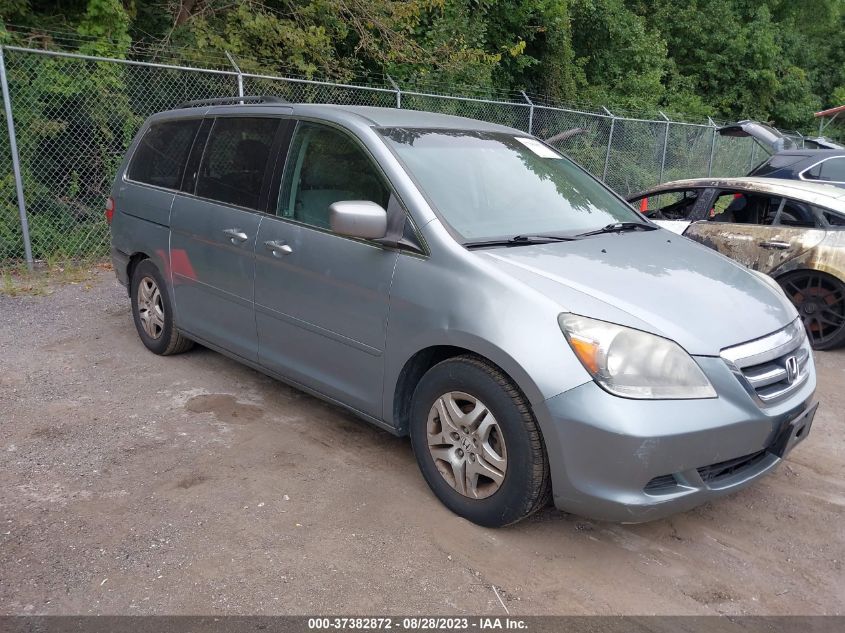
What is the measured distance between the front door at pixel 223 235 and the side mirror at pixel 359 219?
3.23 feet

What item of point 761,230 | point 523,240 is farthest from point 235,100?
point 761,230

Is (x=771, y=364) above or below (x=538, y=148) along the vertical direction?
below

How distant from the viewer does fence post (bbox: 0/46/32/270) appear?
716 cm

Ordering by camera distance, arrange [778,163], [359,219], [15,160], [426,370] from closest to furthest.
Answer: [359,219] < [426,370] < [15,160] < [778,163]

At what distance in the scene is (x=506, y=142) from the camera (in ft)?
13.9

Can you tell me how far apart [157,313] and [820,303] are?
5506 millimetres

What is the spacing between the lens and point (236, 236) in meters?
4.18

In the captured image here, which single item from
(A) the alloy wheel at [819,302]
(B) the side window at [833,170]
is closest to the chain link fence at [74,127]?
(A) the alloy wheel at [819,302]

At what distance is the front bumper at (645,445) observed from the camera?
8.77 ft

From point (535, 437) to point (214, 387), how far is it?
268cm

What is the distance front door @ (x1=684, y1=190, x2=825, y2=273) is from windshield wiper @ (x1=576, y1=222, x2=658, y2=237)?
108 inches

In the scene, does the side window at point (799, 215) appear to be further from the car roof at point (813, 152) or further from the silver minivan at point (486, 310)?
the car roof at point (813, 152)

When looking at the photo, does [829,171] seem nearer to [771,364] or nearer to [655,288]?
[771,364]

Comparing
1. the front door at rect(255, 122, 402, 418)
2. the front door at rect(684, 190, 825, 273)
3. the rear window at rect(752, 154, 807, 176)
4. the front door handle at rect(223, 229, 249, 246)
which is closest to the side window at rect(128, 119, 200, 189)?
the front door handle at rect(223, 229, 249, 246)
